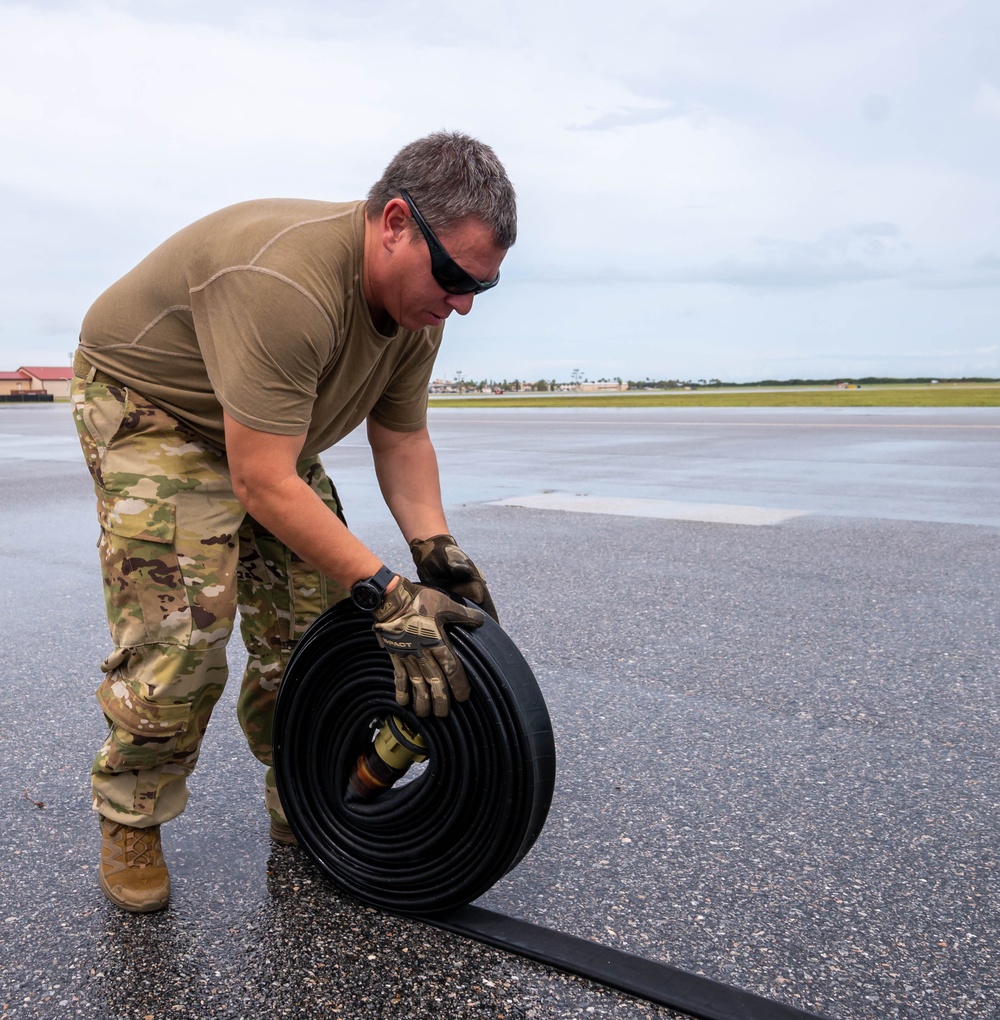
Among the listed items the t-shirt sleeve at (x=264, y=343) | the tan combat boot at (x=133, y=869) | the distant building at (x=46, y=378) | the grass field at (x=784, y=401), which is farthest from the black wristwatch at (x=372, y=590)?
the distant building at (x=46, y=378)

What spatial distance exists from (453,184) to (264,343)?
50 cm

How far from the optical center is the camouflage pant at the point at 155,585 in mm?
2412

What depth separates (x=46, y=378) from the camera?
92.8 m

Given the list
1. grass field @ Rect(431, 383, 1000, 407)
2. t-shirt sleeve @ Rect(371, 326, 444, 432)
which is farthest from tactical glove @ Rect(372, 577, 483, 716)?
grass field @ Rect(431, 383, 1000, 407)

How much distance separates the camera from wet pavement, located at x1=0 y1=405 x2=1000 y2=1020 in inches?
85.6

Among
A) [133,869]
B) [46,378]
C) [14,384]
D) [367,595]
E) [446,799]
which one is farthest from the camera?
[46,378]

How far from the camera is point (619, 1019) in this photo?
2.04m

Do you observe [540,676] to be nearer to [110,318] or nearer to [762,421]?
[110,318]

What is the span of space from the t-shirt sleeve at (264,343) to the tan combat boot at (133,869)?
1.07 meters

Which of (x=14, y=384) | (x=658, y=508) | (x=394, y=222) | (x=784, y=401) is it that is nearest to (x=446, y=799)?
(x=394, y=222)

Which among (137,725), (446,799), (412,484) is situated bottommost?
(446,799)

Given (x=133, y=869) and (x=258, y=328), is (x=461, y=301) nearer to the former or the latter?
(x=258, y=328)

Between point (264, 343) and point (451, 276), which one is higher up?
point (451, 276)

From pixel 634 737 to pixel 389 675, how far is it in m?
1.33
